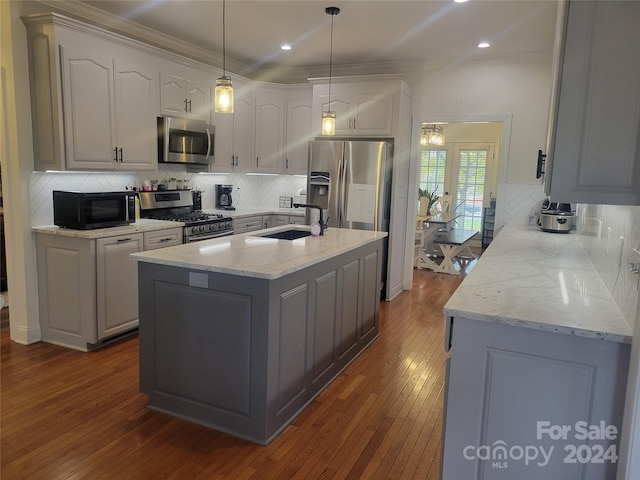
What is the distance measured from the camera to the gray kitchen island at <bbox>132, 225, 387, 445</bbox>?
95.2 inches

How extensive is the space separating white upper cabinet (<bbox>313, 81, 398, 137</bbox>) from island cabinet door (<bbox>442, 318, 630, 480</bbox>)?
3.69 m

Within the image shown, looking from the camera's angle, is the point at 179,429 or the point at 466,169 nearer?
the point at 179,429

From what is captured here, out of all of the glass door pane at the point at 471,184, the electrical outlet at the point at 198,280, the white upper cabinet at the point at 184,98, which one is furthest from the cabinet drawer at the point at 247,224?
the glass door pane at the point at 471,184

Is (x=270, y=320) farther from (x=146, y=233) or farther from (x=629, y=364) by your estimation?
(x=146, y=233)

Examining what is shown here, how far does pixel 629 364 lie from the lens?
1542 millimetres

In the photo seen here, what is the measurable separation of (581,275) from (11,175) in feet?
12.9

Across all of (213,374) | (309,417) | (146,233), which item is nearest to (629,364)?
(309,417)

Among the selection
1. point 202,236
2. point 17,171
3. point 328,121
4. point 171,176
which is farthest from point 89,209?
point 328,121

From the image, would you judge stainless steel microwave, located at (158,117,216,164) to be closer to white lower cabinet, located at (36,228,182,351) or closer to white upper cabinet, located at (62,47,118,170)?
white upper cabinet, located at (62,47,118,170)

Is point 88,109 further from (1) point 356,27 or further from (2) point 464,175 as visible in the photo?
(2) point 464,175

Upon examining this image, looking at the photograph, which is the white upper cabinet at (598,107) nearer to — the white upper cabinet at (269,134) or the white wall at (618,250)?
the white wall at (618,250)

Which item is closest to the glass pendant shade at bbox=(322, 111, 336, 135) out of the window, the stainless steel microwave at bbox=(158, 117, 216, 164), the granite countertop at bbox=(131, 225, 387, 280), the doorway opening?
the granite countertop at bbox=(131, 225, 387, 280)

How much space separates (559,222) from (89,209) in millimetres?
3975

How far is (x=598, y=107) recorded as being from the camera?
5.35ft
